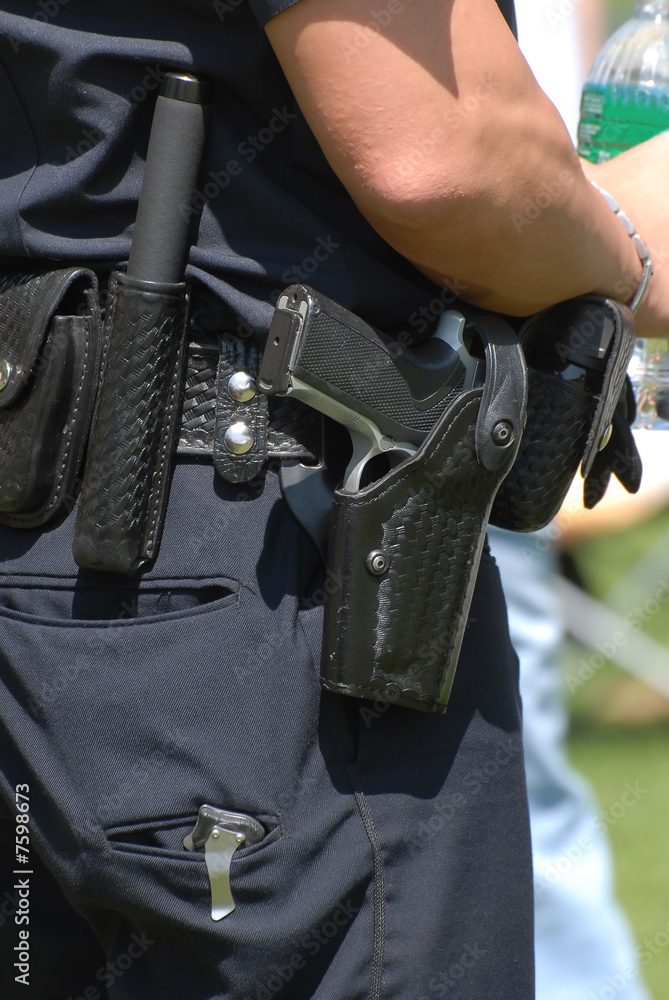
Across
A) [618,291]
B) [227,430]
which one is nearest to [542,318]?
[618,291]

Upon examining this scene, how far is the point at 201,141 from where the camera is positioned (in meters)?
0.94

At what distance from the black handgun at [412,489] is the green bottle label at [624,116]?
1.23m

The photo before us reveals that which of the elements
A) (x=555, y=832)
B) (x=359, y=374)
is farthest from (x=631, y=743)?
(x=359, y=374)

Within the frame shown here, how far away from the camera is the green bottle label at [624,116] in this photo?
2045 mm

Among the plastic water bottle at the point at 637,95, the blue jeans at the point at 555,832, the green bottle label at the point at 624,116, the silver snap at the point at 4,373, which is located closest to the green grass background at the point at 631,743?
the blue jeans at the point at 555,832

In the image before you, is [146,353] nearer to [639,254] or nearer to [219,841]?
[219,841]

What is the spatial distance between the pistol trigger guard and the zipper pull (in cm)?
45

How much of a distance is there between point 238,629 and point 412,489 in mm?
232

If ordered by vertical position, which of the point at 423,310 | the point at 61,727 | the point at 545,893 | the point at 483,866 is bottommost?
the point at 545,893

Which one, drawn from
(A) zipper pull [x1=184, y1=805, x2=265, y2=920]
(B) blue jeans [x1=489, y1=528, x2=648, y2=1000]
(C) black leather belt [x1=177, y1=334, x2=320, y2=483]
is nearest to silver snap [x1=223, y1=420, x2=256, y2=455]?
(C) black leather belt [x1=177, y1=334, x2=320, y2=483]

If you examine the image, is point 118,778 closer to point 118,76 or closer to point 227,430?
point 227,430

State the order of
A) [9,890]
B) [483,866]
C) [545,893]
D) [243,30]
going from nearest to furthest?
[243,30] → [483,866] → [9,890] → [545,893]

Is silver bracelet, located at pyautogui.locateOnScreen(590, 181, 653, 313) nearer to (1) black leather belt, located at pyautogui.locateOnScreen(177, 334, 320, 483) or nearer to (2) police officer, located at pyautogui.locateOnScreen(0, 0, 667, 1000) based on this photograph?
(2) police officer, located at pyautogui.locateOnScreen(0, 0, 667, 1000)

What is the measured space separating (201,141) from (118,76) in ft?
0.36
